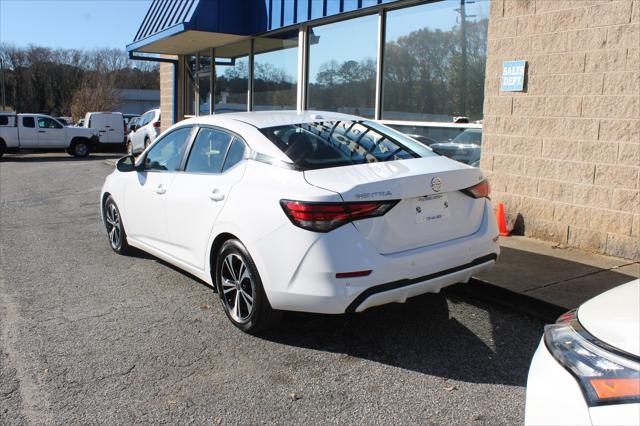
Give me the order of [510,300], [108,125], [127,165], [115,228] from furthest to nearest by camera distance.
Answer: [108,125] < [115,228] < [127,165] < [510,300]

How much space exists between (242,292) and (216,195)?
78 centimetres

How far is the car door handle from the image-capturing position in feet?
15.0

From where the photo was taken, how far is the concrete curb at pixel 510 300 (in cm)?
460

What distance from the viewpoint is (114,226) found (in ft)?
22.4

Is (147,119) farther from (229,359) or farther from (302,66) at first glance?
(229,359)

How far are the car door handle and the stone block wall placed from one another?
3914mm

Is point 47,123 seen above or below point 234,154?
below

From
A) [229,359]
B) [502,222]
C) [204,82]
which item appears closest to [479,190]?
[229,359]

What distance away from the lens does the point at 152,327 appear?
15.2 ft

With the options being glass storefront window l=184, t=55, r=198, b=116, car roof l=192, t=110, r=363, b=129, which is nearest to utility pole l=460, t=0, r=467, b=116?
car roof l=192, t=110, r=363, b=129

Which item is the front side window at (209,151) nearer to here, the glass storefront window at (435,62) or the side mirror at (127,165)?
the side mirror at (127,165)

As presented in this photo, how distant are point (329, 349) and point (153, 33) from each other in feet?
37.6

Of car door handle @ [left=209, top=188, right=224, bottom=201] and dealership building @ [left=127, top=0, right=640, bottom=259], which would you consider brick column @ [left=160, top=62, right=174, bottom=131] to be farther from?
car door handle @ [left=209, top=188, right=224, bottom=201]

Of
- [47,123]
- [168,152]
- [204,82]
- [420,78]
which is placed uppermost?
[204,82]
